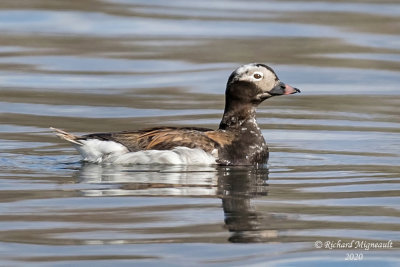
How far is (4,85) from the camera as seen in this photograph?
18391 millimetres

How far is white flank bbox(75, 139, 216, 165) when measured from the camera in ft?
42.1

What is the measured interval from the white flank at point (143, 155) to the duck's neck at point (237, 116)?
819 mm

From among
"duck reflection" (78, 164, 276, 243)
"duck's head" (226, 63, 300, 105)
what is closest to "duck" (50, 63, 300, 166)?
"duck's head" (226, 63, 300, 105)

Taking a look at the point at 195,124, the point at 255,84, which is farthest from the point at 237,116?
the point at 195,124

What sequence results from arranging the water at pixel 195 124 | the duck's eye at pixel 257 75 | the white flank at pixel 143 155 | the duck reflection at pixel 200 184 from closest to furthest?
the water at pixel 195 124
the duck reflection at pixel 200 184
the white flank at pixel 143 155
the duck's eye at pixel 257 75

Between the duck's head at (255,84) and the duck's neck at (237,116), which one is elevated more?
the duck's head at (255,84)

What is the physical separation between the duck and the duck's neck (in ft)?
0.04

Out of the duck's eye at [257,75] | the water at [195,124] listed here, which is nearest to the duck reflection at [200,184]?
the water at [195,124]

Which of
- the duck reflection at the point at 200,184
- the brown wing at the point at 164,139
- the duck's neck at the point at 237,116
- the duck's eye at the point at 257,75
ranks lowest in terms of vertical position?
the duck reflection at the point at 200,184

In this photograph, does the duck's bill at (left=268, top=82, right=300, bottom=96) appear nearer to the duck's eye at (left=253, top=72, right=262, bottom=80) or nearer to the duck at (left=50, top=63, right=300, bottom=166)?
the duck at (left=50, top=63, right=300, bottom=166)

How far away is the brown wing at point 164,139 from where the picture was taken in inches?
508

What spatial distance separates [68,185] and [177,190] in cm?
104

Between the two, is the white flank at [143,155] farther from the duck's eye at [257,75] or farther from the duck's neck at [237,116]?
the duck's eye at [257,75]

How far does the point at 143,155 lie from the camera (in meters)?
12.9
